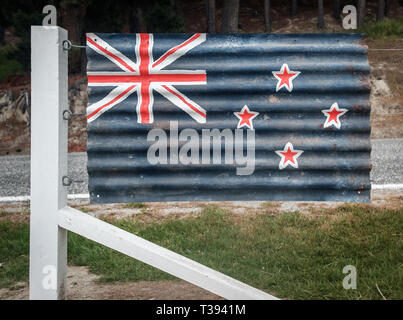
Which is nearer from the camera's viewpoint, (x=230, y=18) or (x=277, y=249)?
(x=277, y=249)

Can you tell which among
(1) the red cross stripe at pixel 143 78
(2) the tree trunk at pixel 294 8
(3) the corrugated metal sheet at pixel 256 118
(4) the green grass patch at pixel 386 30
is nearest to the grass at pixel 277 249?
(3) the corrugated metal sheet at pixel 256 118

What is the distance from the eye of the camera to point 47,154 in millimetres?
2898

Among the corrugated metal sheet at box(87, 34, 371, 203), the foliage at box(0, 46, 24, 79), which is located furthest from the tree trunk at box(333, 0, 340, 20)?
the corrugated metal sheet at box(87, 34, 371, 203)

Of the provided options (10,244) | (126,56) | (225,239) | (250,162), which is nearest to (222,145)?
(250,162)

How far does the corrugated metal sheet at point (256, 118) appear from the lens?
3.04 meters

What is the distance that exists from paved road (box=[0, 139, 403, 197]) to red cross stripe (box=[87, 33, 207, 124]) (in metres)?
3.22

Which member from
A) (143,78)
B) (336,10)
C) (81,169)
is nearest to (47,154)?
(143,78)

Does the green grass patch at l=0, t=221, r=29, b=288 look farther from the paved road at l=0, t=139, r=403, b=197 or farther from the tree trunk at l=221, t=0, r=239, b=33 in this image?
the tree trunk at l=221, t=0, r=239, b=33

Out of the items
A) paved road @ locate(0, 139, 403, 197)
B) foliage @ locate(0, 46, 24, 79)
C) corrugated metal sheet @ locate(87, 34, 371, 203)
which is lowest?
paved road @ locate(0, 139, 403, 197)

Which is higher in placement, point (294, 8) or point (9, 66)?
point (294, 8)

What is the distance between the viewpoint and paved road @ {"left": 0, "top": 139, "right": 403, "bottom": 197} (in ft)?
23.9

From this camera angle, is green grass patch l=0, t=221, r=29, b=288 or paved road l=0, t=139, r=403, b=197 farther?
paved road l=0, t=139, r=403, b=197

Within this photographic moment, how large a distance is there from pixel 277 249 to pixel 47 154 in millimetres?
2333

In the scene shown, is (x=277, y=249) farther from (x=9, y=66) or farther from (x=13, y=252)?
(x=9, y=66)
